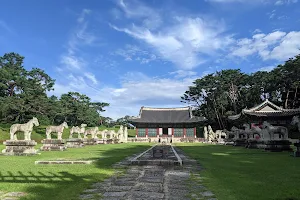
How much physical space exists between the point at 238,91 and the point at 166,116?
17244mm

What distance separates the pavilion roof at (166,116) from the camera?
60.3 meters

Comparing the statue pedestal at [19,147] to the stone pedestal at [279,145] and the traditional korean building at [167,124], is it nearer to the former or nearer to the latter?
the stone pedestal at [279,145]

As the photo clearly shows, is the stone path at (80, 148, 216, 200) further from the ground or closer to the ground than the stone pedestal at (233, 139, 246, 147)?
closer to the ground

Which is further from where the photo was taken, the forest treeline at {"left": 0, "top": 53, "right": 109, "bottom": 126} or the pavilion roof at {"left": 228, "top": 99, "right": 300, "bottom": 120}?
the forest treeline at {"left": 0, "top": 53, "right": 109, "bottom": 126}

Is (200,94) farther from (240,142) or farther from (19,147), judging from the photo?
(19,147)

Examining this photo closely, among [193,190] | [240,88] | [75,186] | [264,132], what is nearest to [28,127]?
[75,186]

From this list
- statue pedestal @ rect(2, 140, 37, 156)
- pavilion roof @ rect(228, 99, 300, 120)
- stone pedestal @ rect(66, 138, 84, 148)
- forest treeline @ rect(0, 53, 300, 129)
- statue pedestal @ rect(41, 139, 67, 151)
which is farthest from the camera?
forest treeline @ rect(0, 53, 300, 129)

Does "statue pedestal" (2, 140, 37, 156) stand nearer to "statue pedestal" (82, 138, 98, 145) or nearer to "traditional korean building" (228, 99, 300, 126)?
"statue pedestal" (82, 138, 98, 145)

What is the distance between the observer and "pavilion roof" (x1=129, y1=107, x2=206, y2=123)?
60284 mm

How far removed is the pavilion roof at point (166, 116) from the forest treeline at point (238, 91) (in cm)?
458

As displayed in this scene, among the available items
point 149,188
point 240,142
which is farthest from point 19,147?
point 240,142

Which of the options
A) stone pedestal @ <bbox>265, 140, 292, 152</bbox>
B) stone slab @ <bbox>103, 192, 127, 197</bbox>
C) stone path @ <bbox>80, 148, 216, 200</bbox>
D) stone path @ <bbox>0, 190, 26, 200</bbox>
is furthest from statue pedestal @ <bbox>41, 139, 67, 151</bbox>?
stone slab @ <bbox>103, 192, 127, 197</bbox>

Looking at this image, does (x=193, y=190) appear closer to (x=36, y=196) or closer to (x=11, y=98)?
(x=36, y=196)

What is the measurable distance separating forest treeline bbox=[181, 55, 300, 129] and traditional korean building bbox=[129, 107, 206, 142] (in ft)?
15.9
